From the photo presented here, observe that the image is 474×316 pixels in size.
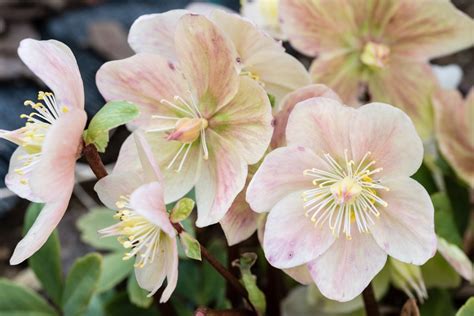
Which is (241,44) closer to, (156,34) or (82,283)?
(156,34)

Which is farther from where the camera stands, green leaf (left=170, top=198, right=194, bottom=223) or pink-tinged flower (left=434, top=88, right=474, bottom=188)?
pink-tinged flower (left=434, top=88, right=474, bottom=188)

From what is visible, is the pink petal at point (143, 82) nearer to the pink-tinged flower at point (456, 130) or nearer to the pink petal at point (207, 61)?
the pink petal at point (207, 61)

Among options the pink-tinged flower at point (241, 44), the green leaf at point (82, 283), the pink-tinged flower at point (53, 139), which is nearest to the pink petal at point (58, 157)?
the pink-tinged flower at point (53, 139)

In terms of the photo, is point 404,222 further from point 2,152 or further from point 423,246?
point 2,152

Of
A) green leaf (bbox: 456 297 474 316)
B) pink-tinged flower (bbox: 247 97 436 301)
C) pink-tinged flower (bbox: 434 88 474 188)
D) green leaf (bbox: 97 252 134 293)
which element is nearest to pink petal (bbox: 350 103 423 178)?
pink-tinged flower (bbox: 247 97 436 301)

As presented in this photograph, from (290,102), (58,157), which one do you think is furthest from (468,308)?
(58,157)

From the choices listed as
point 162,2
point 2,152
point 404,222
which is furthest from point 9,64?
point 404,222

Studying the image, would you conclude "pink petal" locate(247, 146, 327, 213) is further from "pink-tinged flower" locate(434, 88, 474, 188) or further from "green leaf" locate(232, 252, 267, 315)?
"pink-tinged flower" locate(434, 88, 474, 188)
